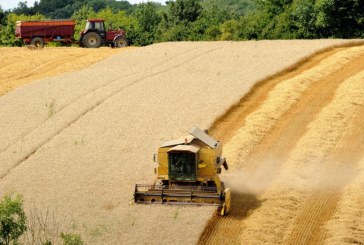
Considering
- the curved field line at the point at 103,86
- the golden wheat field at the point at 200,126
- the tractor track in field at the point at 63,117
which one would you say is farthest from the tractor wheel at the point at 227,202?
the curved field line at the point at 103,86

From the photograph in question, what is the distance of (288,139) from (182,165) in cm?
1057

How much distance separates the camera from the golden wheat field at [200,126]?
28.7 m

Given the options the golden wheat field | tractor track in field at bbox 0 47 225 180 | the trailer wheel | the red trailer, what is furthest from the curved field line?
the trailer wheel

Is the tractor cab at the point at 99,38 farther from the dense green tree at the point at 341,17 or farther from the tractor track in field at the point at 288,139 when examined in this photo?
the tractor track in field at the point at 288,139

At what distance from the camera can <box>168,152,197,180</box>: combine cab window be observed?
97.2 ft

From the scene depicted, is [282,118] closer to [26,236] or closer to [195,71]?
[195,71]

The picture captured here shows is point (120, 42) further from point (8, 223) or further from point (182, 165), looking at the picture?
point (8, 223)

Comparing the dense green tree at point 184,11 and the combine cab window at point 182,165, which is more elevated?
the combine cab window at point 182,165

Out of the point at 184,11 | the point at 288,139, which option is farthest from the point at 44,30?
the point at 184,11

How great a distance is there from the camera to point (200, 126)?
132 feet

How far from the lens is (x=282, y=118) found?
42219 mm

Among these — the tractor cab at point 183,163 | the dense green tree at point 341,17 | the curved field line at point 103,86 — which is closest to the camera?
the tractor cab at point 183,163

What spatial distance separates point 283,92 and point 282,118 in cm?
456

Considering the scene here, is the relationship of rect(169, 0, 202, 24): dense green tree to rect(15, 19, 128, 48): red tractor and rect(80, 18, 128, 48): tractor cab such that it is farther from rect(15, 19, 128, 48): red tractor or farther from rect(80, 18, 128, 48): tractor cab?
rect(80, 18, 128, 48): tractor cab
